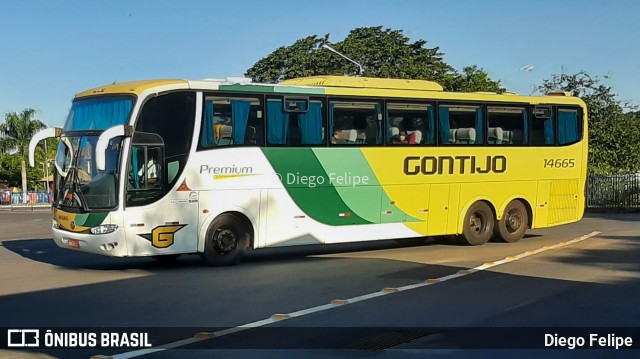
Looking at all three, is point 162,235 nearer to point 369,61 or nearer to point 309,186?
point 309,186

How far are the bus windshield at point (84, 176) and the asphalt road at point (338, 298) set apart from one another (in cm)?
138

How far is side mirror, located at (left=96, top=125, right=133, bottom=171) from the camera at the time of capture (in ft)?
40.8

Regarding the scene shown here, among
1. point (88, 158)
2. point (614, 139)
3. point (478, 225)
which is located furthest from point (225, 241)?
point (614, 139)

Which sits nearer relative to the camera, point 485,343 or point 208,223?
point 485,343

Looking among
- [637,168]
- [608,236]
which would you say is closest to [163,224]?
[608,236]

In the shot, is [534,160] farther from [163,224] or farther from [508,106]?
[163,224]

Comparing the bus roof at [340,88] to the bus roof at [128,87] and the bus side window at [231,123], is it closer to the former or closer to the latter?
the bus roof at [128,87]

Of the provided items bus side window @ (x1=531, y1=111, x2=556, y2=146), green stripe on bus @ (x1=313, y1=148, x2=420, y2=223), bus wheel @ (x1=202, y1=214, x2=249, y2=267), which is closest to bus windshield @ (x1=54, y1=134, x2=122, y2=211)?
bus wheel @ (x1=202, y1=214, x2=249, y2=267)

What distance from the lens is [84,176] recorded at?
1320cm

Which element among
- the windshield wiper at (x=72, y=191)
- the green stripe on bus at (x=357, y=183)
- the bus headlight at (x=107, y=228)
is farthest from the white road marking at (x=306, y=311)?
the windshield wiper at (x=72, y=191)

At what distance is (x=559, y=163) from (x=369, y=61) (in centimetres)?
3680

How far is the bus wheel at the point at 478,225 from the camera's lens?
17688 mm

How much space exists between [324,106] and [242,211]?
2.94 metres

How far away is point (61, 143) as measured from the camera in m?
13.8
